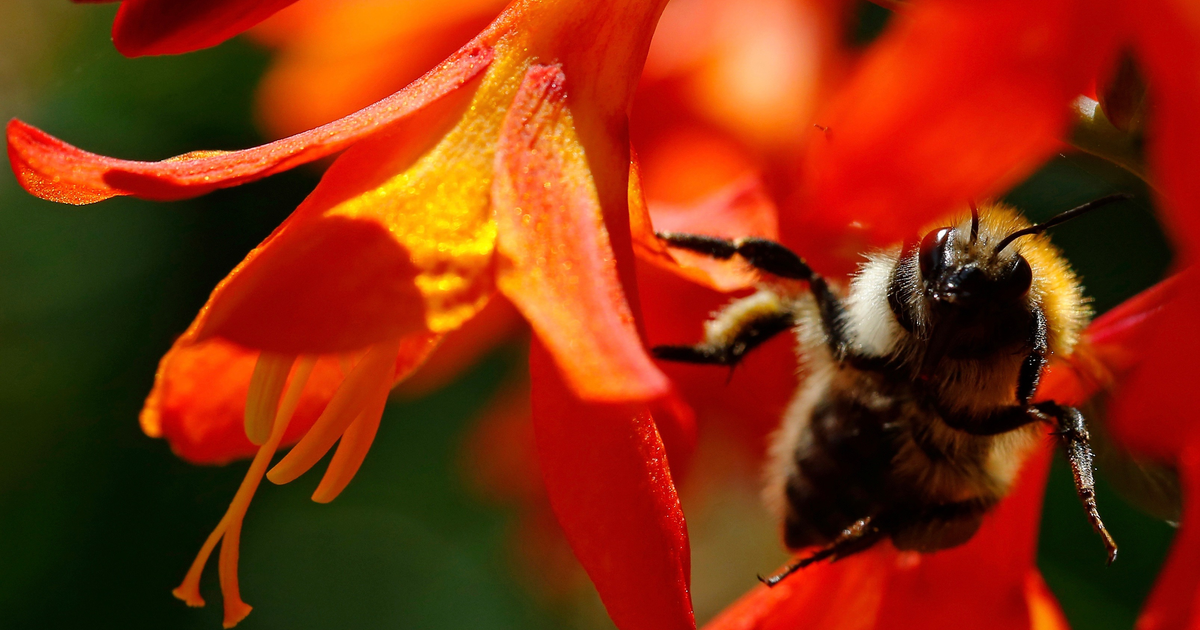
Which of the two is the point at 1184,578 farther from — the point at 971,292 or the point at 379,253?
the point at 379,253

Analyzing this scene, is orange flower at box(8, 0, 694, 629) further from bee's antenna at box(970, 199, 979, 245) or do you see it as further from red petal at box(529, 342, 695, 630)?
bee's antenna at box(970, 199, 979, 245)

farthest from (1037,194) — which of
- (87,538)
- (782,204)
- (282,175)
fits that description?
(87,538)

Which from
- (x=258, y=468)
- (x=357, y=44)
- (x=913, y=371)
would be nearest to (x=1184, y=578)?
(x=913, y=371)

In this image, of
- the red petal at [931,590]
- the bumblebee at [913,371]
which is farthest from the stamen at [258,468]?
the red petal at [931,590]

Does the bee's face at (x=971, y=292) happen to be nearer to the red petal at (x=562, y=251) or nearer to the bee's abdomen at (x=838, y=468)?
the bee's abdomen at (x=838, y=468)

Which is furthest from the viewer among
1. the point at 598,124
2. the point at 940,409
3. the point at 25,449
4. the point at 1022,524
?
the point at 25,449

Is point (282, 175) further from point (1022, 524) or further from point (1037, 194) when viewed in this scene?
point (1022, 524)
